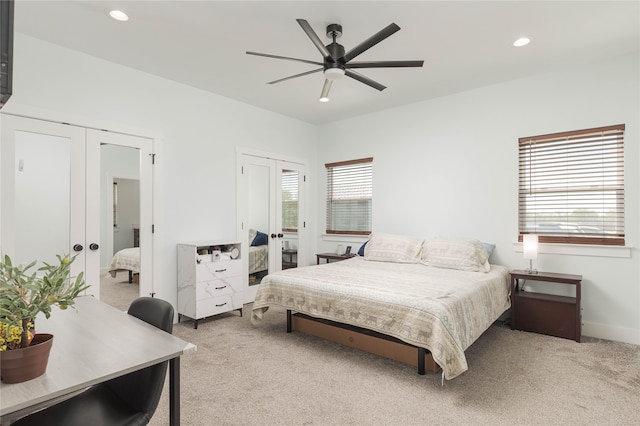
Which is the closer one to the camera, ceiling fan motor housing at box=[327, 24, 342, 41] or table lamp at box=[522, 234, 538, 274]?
ceiling fan motor housing at box=[327, 24, 342, 41]

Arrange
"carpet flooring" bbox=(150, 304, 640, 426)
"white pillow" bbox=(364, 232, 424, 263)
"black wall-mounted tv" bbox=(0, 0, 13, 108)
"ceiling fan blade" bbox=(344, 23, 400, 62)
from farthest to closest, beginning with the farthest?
"white pillow" bbox=(364, 232, 424, 263) → "ceiling fan blade" bbox=(344, 23, 400, 62) → "carpet flooring" bbox=(150, 304, 640, 426) → "black wall-mounted tv" bbox=(0, 0, 13, 108)

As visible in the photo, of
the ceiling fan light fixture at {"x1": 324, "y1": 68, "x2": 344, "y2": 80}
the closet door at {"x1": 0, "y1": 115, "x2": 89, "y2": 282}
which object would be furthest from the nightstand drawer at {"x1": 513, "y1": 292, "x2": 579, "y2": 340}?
the closet door at {"x1": 0, "y1": 115, "x2": 89, "y2": 282}

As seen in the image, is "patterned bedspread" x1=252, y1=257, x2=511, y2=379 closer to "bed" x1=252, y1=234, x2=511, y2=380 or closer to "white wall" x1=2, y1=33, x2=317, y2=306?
"bed" x1=252, y1=234, x2=511, y2=380

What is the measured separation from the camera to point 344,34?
2934 mm

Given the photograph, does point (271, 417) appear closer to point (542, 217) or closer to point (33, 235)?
point (33, 235)

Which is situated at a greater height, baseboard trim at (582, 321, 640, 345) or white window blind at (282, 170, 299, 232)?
A: white window blind at (282, 170, 299, 232)

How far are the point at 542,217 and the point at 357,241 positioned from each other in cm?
252

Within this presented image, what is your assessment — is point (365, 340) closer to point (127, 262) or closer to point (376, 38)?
point (376, 38)

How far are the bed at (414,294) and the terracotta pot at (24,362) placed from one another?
2.13 metres

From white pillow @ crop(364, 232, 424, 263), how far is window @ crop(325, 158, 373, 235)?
0.70 meters

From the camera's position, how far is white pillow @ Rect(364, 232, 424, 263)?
14.2 ft

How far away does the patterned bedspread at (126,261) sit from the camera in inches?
138

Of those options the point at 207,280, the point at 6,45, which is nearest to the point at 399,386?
the point at 207,280

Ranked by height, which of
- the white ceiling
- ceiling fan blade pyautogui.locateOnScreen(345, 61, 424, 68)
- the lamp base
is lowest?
the lamp base
